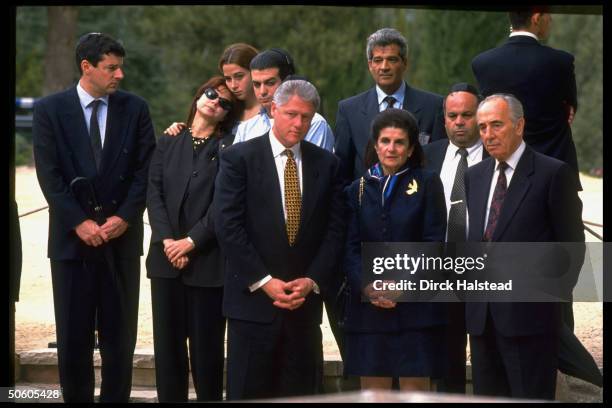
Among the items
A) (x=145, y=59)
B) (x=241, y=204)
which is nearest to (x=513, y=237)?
(x=241, y=204)

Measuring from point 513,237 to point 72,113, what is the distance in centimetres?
201

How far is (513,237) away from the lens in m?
5.68

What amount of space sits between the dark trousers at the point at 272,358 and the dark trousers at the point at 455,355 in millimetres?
618

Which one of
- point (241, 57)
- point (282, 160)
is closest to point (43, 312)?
point (241, 57)

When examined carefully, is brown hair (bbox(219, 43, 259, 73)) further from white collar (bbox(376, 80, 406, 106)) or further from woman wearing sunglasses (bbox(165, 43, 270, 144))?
white collar (bbox(376, 80, 406, 106))

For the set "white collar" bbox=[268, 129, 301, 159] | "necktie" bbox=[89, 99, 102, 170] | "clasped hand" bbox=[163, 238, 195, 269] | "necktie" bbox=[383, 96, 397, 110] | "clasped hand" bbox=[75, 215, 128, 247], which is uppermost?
"necktie" bbox=[383, 96, 397, 110]

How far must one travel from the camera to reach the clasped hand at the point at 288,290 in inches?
223

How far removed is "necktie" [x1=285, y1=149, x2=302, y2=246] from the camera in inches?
227

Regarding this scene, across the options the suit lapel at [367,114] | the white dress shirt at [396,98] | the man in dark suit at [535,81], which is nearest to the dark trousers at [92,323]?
the suit lapel at [367,114]

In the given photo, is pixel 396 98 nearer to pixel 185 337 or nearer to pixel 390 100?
pixel 390 100

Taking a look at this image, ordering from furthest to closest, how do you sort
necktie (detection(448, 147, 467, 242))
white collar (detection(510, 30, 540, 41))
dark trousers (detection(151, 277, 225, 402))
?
white collar (detection(510, 30, 540, 41)), dark trousers (detection(151, 277, 225, 402)), necktie (detection(448, 147, 467, 242))

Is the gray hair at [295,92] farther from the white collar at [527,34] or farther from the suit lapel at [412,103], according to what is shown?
the white collar at [527,34]

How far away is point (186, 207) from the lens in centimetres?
619

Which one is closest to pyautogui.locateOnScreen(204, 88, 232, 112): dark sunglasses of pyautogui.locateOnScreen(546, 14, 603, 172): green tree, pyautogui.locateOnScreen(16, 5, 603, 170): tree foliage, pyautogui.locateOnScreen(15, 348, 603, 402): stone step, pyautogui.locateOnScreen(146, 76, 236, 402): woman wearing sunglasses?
pyautogui.locateOnScreen(146, 76, 236, 402): woman wearing sunglasses
